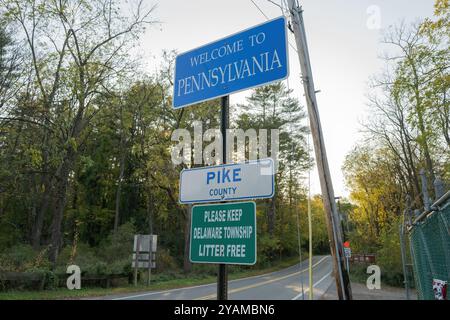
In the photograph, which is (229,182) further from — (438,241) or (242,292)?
(242,292)

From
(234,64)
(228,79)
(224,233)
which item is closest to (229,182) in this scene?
(224,233)

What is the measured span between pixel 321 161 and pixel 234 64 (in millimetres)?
2920

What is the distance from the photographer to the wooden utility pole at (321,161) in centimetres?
530

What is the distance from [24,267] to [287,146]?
2627 cm

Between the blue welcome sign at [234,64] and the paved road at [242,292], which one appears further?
the paved road at [242,292]

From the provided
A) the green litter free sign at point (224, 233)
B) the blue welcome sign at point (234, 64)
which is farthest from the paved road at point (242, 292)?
the blue welcome sign at point (234, 64)

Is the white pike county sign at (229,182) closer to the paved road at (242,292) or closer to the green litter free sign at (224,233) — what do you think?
the green litter free sign at (224,233)

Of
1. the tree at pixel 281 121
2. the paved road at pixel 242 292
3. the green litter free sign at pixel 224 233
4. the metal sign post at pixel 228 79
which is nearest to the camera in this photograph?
the green litter free sign at pixel 224 233

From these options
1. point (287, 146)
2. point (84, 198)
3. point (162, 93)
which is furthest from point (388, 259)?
point (84, 198)

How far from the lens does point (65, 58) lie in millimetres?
17562

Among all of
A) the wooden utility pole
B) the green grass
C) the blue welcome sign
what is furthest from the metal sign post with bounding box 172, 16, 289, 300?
the green grass

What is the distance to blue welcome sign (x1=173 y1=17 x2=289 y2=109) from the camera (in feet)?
10.2

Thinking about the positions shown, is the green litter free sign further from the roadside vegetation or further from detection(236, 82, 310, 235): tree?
detection(236, 82, 310, 235): tree

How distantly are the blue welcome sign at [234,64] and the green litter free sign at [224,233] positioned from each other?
118 cm
